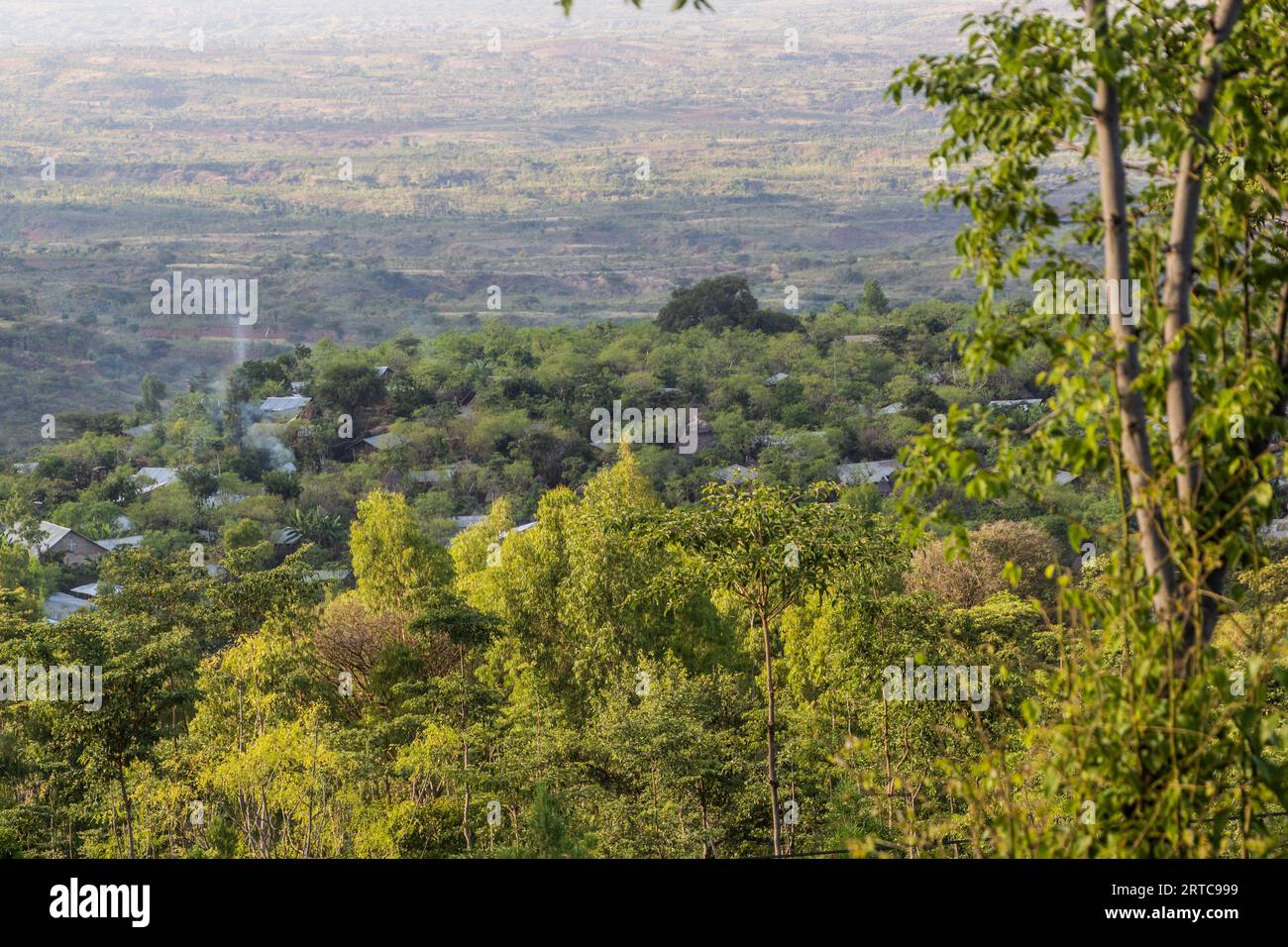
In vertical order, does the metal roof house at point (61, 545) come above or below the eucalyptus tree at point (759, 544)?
below

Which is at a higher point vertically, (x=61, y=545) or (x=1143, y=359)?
(x=1143, y=359)

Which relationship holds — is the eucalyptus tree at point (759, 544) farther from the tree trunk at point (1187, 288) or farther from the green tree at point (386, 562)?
the green tree at point (386, 562)

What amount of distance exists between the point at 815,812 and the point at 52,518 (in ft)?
119

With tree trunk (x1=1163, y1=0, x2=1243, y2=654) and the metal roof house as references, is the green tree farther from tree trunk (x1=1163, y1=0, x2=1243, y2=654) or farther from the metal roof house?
the metal roof house

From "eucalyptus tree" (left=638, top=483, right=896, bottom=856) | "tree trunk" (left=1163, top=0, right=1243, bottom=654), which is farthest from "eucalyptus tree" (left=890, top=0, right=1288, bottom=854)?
"eucalyptus tree" (left=638, top=483, right=896, bottom=856)

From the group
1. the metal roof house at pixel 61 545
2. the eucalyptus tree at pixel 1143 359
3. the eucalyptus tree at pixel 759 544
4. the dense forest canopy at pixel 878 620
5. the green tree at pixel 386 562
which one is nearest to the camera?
the eucalyptus tree at pixel 1143 359

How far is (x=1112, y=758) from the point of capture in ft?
9.73

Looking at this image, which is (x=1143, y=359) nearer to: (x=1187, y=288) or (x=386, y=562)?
(x=1187, y=288)

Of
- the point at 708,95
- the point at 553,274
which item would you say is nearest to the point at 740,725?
the point at 553,274

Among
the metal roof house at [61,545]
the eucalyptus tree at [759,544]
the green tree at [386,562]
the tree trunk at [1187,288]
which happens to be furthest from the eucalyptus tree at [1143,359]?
the metal roof house at [61,545]

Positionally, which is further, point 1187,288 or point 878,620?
point 878,620

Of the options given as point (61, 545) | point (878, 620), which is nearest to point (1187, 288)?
point (878, 620)

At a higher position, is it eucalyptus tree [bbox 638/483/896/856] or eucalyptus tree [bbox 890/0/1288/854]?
eucalyptus tree [bbox 890/0/1288/854]
